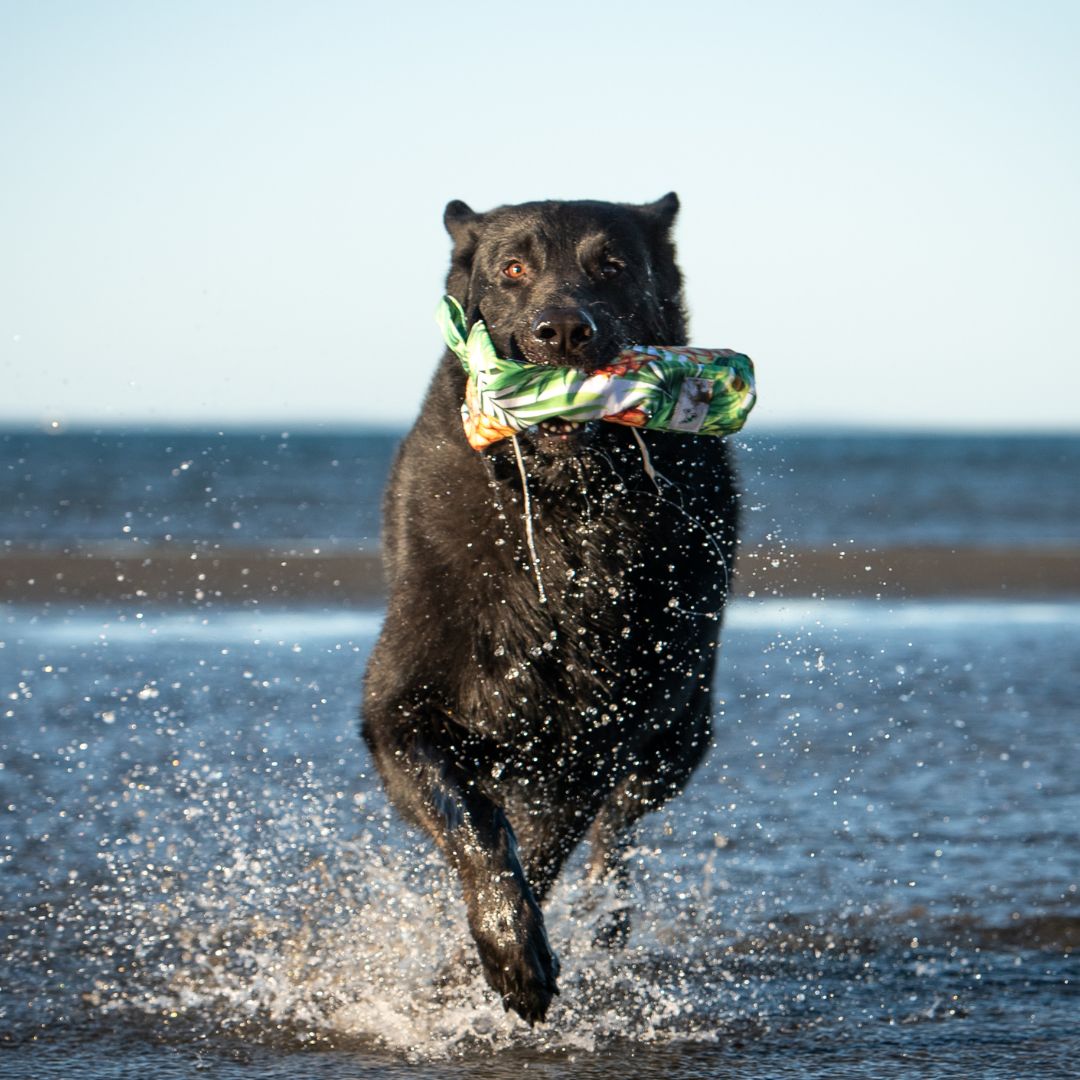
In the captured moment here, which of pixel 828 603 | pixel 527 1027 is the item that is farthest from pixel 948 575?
pixel 527 1027

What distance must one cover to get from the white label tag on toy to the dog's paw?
46.7 inches

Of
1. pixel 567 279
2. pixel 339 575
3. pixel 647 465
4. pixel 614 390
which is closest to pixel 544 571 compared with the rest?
pixel 647 465

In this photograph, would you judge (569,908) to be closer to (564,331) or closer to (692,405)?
(692,405)

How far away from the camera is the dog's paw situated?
10.9ft

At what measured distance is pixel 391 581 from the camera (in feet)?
13.7

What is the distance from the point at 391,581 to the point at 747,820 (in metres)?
1.75

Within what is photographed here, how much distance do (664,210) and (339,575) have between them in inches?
372

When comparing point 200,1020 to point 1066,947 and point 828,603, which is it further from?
point 828,603

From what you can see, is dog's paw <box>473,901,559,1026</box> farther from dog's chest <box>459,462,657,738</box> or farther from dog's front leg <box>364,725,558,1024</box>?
dog's chest <box>459,462,657,738</box>

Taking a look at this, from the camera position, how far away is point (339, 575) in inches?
530

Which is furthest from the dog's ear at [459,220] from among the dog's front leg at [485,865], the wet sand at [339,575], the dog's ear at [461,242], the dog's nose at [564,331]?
the wet sand at [339,575]

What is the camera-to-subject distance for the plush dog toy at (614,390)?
3.54 m

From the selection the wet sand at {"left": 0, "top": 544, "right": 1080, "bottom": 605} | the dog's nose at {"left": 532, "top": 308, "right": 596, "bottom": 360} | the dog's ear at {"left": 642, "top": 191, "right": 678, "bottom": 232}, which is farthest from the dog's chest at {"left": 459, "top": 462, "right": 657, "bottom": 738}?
the wet sand at {"left": 0, "top": 544, "right": 1080, "bottom": 605}

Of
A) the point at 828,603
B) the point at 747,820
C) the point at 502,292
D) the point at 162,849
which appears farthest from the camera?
the point at 828,603
